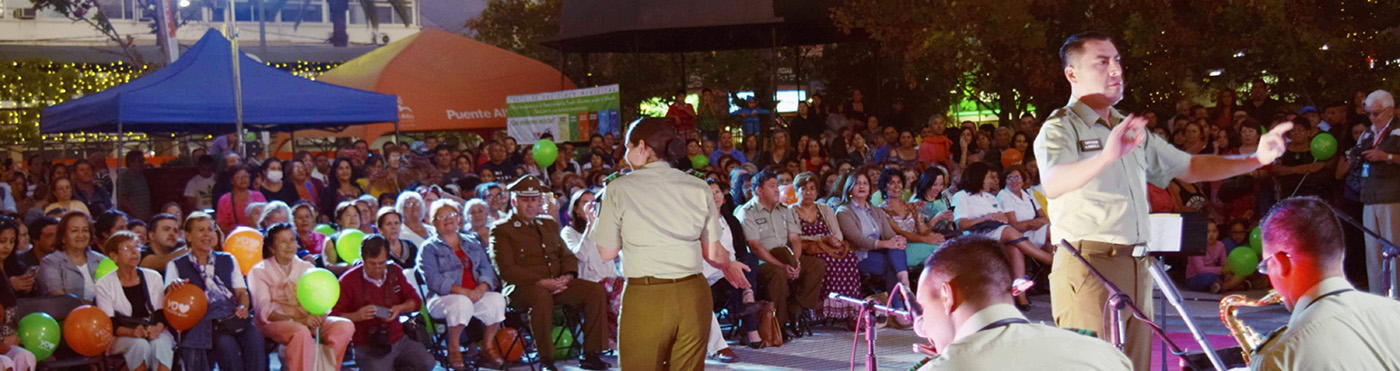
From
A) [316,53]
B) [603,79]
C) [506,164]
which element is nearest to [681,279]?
[506,164]

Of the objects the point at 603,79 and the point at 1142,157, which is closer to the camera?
the point at 1142,157

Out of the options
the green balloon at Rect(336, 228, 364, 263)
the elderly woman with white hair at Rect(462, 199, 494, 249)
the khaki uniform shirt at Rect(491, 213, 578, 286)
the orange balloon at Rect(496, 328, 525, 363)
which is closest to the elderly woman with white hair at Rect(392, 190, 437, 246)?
the elderly woman with white hair at Rect(462, 199, 494, 249)

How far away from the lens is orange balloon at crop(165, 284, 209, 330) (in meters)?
6.78

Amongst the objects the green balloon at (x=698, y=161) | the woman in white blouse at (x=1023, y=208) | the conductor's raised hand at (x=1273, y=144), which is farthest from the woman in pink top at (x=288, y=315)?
the green balloon at (x=698, y=161)

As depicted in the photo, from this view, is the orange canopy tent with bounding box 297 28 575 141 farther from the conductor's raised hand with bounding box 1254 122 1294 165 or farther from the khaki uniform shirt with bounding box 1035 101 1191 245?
the conductor's raised hand with bounding box 1254 122 1294 165

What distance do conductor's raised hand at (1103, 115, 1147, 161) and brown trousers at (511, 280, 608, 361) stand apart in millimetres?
5120

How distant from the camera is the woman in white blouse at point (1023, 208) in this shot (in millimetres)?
10617

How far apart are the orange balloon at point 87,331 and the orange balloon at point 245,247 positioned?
159cm

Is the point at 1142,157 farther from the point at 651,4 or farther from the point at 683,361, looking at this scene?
the point at 651,4

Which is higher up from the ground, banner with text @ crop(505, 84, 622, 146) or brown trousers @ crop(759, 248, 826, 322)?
banner with text @ crop(505, 84, 622, 146)

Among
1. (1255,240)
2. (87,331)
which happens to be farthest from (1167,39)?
(87,331)

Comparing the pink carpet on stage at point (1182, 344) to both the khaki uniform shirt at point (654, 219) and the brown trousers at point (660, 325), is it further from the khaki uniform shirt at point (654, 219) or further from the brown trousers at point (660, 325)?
the khaki uniform shirt at point (654, 219)

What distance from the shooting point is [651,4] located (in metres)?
15.7

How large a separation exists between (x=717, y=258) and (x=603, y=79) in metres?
20.8
